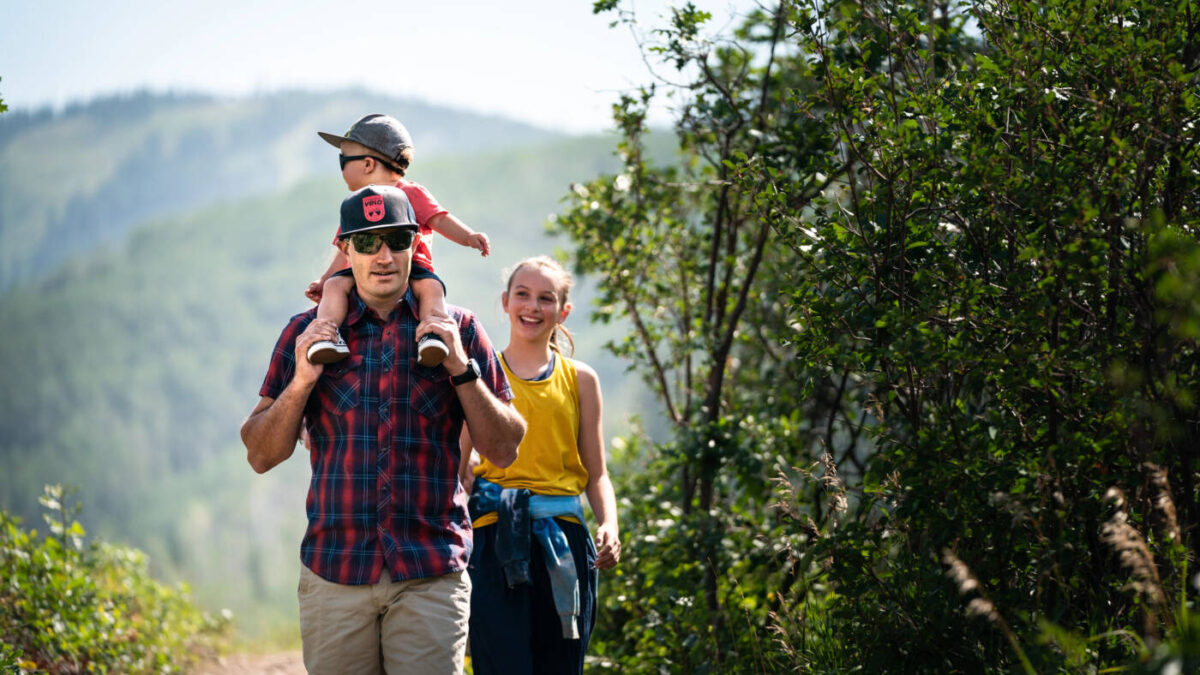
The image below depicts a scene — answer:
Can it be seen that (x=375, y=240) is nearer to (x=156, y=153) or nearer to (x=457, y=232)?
(x=457, y=232)

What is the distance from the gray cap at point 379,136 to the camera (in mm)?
A: 3648

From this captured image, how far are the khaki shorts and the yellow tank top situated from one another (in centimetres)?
92

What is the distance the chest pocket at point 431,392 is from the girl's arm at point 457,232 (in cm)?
88

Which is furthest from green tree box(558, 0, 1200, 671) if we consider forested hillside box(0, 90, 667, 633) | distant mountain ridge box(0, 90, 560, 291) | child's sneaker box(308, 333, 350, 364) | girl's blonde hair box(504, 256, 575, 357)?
distant mountain ridge box(0, 90, 560, 291)

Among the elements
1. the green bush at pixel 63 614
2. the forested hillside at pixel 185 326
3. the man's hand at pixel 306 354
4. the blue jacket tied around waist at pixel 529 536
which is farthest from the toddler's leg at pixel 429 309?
the forested hillside at pixel 185 326

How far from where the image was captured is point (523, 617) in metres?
3.60

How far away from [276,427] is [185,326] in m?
35.9

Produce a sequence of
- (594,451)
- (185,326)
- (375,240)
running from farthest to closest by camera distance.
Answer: (185,326), (594,451), (375,240)

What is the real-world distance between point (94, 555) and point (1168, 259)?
25.0 feet

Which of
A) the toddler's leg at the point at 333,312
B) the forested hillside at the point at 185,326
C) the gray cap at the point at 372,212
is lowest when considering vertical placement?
the toddler's leg at the point at 333,312

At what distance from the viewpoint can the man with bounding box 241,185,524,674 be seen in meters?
2.73

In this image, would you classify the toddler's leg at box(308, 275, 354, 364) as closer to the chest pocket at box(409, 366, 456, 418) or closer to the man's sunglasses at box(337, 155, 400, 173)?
the chest pocket at box(409, 366, 456, 418)

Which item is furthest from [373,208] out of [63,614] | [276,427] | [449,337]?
[63,614]

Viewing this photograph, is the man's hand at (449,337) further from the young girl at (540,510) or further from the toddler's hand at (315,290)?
the young girl at (540,510)
